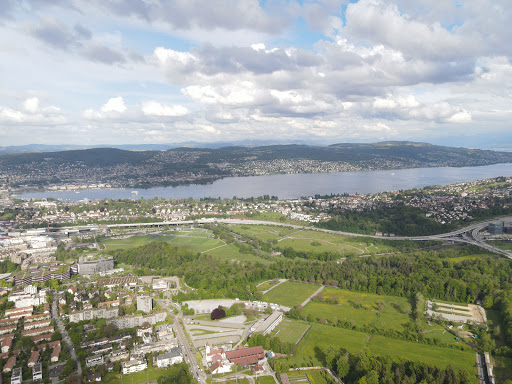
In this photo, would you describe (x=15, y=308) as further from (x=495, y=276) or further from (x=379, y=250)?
(x=495, y=276)

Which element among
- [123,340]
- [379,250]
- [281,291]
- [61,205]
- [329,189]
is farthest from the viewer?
[329,189]

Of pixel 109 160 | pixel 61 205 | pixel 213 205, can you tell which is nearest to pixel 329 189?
pixel 213 205

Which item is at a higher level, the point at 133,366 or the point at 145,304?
the point at 145,304

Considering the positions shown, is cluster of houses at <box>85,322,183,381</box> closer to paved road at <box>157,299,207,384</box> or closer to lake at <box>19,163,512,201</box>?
paved road at <box>157,299,207,384</box>

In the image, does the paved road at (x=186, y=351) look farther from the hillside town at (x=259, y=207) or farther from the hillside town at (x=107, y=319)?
the hillside town at (x=259, y=207)

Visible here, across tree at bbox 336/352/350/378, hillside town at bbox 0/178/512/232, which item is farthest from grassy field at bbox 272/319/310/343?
hillside town at bbox 0/178/512/232

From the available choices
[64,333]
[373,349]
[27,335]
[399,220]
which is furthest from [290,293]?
[399,220]

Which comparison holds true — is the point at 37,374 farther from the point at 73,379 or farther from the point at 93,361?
the point at 93,361
